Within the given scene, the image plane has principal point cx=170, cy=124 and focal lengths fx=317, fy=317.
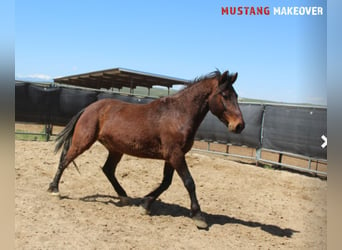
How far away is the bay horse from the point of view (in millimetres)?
4191

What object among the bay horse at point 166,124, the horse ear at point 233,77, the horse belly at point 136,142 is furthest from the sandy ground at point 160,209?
the horse ear at point 233,77

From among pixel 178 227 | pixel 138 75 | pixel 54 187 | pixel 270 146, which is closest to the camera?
pixel 178 227

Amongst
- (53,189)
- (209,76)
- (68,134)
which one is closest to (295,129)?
(209,76)

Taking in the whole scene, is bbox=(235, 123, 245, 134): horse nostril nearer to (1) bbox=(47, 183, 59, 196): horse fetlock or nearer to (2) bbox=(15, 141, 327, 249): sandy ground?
(2) bbox=(15, 141, 327, 249): sandy ground

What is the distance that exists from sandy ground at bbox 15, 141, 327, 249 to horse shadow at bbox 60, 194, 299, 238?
0.01 metres

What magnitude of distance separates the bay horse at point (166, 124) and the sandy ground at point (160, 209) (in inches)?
14.5

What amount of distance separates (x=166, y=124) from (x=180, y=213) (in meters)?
1.36

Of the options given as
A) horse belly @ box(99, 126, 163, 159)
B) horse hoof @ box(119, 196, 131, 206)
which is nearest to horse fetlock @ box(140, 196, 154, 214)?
horse hoof @ box(119, 196, 131, 206)

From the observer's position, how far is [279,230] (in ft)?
14.2

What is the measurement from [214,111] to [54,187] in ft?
8.75

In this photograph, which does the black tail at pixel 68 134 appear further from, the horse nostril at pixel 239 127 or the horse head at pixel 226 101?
the horse nostril at pixel 239 127

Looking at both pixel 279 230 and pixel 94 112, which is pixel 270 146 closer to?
pixel 279 230

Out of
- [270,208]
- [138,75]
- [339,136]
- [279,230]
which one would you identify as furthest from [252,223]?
[138,75]

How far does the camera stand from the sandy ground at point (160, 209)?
138 inches
